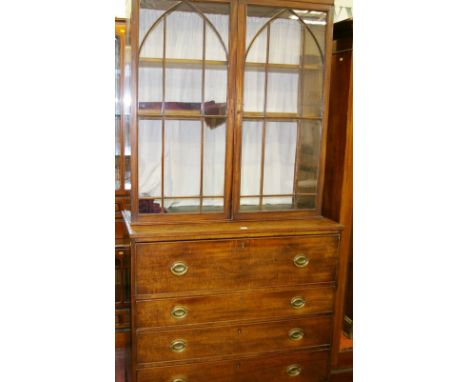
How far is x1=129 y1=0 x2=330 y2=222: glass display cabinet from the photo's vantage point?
63.5 inches

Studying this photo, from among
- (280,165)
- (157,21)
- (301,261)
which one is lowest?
(301,261)

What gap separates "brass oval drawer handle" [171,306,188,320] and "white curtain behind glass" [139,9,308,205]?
416mm

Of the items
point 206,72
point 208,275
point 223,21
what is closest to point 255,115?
point 206,72

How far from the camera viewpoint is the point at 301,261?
176cm

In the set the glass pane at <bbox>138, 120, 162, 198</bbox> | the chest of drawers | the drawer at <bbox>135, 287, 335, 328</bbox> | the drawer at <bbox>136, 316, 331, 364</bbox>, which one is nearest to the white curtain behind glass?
the glass pane at <bbox>138, 120, 162, 198</bbox>

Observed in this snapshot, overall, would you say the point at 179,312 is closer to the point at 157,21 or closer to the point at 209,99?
the point at 209,99

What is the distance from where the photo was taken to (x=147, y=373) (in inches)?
63.9

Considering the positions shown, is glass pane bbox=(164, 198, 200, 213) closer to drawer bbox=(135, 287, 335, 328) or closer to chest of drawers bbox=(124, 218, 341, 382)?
chest of drawers bbox=(124, 218, 341, 382)

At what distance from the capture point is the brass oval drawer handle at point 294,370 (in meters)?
Result: 1.82

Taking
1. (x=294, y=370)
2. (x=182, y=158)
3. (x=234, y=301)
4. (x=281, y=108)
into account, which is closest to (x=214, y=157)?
(x=182, y=158)

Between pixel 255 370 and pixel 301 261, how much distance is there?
491 mm

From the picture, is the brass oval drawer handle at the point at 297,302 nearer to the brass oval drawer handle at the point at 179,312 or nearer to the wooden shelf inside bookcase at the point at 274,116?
the brass oval drawer handle at the point at 179,312
